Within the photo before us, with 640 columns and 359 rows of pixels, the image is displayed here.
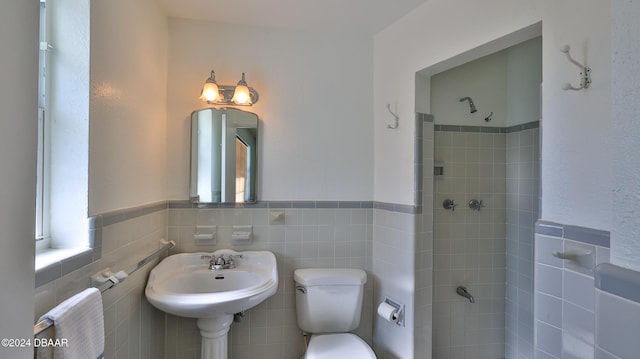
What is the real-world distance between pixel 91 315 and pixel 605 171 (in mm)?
1807

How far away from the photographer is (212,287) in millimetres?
1645

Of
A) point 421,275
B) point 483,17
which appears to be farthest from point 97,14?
point 421,275

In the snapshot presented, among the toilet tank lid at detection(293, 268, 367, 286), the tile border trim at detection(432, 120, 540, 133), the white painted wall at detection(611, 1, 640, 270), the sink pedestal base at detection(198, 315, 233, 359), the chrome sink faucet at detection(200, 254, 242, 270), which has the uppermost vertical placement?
the tile border trim at detection(432, 120, 540, 133)

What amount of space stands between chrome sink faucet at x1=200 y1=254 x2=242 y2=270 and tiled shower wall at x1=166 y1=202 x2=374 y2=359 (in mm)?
83

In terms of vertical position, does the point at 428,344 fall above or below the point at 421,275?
below

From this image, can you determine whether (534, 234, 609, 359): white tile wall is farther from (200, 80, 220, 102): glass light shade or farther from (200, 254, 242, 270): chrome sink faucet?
(200, 80, 220, 102): glass light shade

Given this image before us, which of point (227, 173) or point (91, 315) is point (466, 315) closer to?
point (227, 173)

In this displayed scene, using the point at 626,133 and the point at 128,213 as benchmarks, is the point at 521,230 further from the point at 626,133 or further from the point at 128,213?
the point at 128,213

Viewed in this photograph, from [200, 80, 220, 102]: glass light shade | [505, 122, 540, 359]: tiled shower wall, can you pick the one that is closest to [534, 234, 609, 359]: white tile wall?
[505, 122, 540, 359]: tiled shower wall

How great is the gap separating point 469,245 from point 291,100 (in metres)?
1.75

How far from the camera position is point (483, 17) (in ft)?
4.36

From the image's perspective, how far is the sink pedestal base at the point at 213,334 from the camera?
1479 mm

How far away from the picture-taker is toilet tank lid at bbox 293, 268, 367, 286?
174 cm

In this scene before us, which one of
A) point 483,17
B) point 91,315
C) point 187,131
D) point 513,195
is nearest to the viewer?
point 91,315
